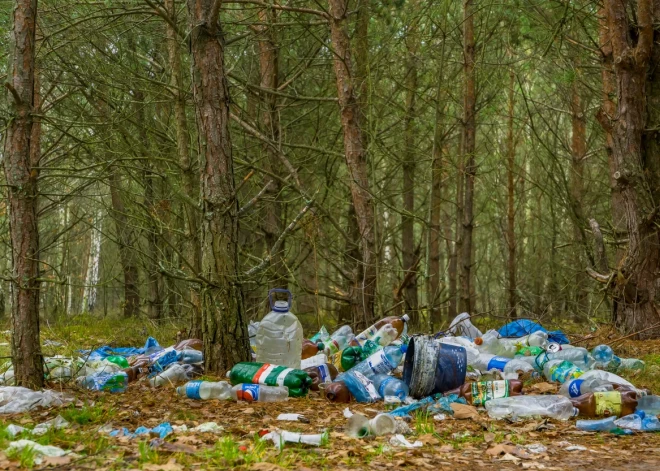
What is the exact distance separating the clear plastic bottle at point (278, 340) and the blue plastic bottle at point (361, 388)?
0.80 m

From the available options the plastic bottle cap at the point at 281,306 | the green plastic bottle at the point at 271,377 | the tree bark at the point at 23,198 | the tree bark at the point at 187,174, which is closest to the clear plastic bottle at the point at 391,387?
the green plastic bottle at the point at 271,377

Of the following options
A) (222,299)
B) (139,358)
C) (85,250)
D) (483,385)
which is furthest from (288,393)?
(85,250)

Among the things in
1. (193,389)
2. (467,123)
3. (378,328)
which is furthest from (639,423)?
(467,123)

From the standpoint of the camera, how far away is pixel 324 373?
607 cm

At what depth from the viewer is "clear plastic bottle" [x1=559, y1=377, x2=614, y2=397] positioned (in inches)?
209

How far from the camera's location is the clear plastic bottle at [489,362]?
21.4 feet

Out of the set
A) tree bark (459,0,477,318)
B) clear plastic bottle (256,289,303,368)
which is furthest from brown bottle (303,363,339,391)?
tree bark (459,0,477,318)

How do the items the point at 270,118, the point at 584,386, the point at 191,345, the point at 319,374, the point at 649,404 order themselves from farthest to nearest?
1. the point at 270,118
2. the point at 191,345
3. the point at 319,374
4. the point at 584,386
5. the point at 649,404

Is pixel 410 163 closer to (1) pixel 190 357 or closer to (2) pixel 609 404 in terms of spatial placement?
(1) pixel 190 357

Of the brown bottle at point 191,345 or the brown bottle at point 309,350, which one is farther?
the brown bottle at point 309,350

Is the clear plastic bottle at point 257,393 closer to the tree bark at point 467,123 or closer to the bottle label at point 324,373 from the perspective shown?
the bottle label at point 324,373

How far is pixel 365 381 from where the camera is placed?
5.72 meters

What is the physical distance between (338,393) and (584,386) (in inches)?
72.4

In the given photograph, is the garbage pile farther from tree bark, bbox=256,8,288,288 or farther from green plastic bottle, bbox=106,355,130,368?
tree bark, bbox=256,8,288,288
